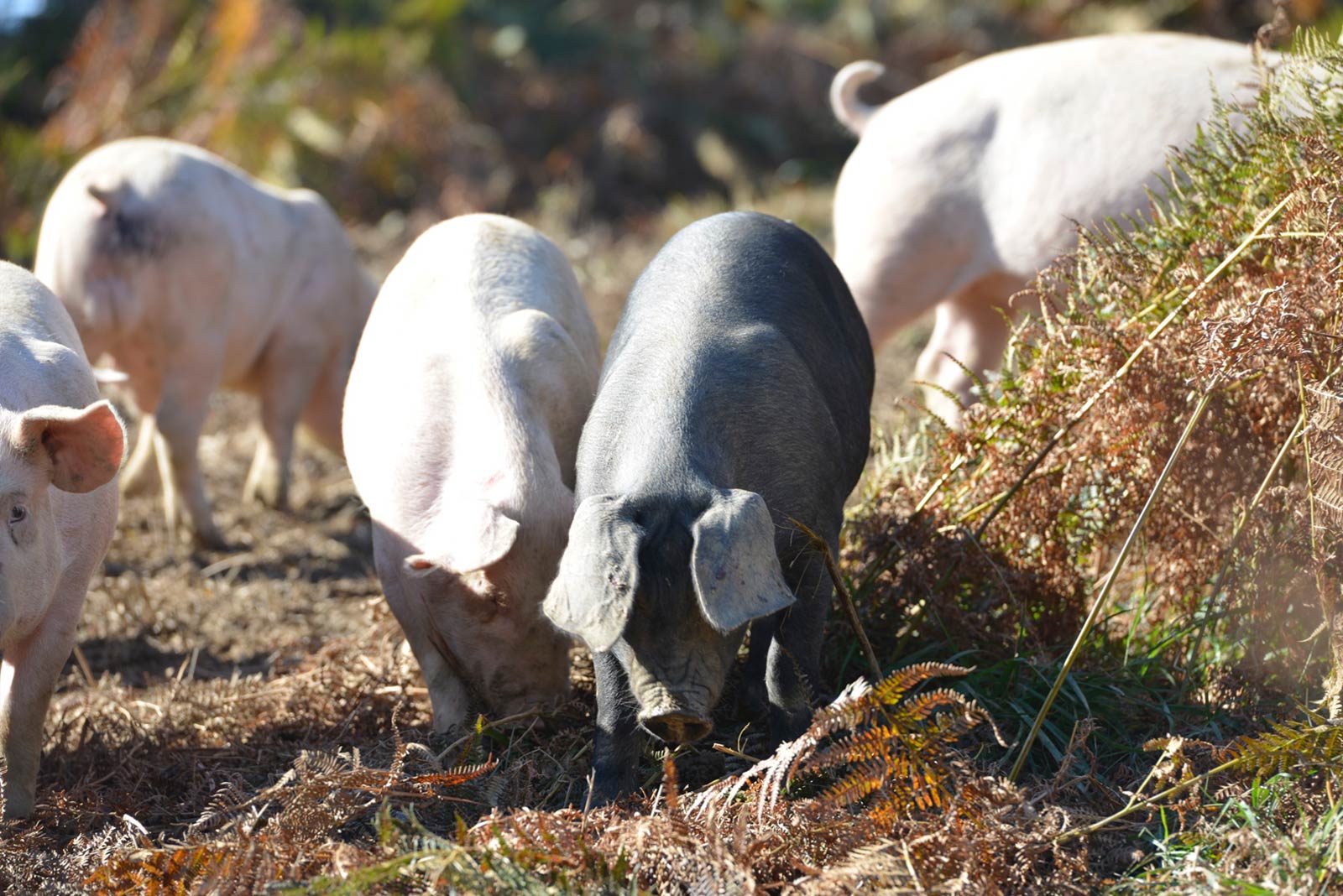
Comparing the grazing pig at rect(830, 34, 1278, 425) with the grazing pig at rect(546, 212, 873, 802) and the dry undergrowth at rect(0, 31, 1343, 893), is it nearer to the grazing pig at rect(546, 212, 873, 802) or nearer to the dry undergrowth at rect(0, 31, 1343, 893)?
the dry undergrowth at rect(0, 31, 1343, 893)

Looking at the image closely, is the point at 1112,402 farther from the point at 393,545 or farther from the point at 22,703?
the point at 22,703

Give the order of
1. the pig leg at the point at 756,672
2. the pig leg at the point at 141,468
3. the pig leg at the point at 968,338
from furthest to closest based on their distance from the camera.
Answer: the pig leg at the point at 141,468
the pig leg at the point at 968,338
the pig leg at the point at 756,672

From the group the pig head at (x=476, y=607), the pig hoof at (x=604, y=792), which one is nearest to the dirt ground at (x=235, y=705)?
the pig head at (x=476, y=607)

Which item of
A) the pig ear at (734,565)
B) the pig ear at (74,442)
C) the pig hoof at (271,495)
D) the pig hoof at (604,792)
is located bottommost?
the pig hoof at (271,495)

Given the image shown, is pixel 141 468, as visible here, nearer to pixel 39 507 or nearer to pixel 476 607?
pixel 39 507

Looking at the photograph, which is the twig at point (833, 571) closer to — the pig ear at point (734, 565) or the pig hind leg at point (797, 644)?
the pig hind leg at point (797, 644)

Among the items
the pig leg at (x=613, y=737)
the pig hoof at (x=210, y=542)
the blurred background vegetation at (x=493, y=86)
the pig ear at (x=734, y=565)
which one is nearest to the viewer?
the pig ear at (x=734, y=565)

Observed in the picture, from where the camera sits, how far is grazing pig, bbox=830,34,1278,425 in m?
5.29

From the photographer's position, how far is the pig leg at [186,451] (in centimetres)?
611

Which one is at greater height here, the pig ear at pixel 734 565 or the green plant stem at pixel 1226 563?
the pig ear at pixel 734 565

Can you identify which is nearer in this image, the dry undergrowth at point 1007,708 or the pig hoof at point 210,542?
the dry undergrowth at point 1007,708

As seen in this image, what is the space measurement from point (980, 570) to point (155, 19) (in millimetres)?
9341

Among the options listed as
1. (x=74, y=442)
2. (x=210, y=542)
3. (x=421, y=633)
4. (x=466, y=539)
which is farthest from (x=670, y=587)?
(x=210, y=542)

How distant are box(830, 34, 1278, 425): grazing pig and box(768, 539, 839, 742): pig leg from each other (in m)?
1.95
